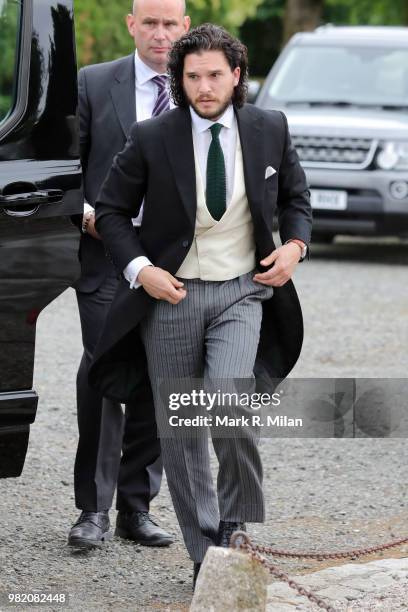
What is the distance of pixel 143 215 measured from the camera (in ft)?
15.2

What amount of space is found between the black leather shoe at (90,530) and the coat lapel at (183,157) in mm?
1334

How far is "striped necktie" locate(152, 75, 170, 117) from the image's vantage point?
5.13m

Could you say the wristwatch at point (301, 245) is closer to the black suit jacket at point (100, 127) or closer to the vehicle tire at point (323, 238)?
the black suit jacket at point (100, 127)

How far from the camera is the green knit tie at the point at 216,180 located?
177 inches

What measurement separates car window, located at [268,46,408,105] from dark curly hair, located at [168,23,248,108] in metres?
9.19

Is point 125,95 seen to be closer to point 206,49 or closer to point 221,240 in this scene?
point 206,49

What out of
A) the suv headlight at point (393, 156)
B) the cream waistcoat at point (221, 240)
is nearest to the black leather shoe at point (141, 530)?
the cream waistcoat at point (221, 240)

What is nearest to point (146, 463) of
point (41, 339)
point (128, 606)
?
point (128, 606)

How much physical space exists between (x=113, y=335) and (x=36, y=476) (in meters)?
1.75

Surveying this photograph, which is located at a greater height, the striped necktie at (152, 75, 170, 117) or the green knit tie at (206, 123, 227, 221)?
the striped necktie at (152, 75, 170, 117)

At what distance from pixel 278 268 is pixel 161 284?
37 centimetres

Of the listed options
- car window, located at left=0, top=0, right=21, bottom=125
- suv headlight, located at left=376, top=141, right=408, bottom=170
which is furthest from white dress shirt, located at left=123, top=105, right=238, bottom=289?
suv headlight, located at left=376, top=141, right=408, bottom=170

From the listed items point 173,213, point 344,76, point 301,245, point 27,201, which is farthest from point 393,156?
point 27,201

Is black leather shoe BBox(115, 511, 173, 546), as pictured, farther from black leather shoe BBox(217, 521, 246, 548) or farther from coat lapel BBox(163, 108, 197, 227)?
coat lapel BBox(163, 108, 197, 227)
